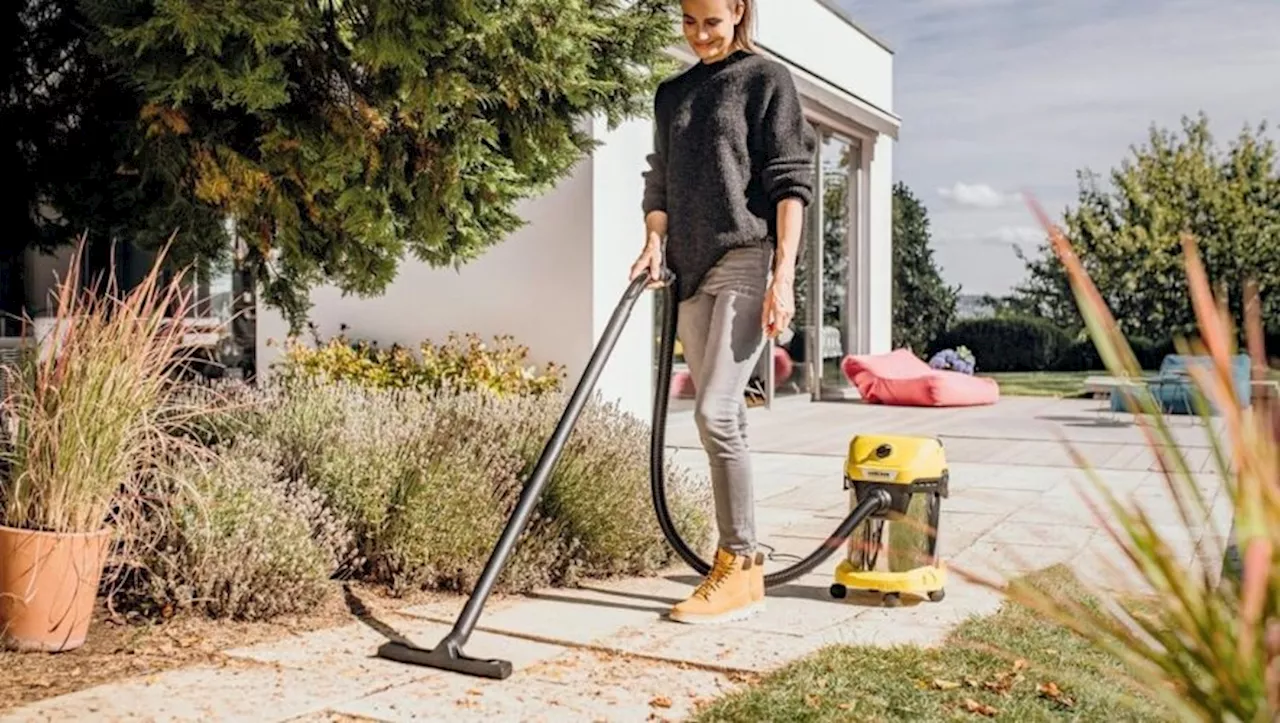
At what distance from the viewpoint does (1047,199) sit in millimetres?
1141

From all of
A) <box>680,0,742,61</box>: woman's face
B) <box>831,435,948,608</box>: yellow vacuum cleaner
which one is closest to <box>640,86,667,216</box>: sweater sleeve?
<box>680,0,742,61</box>: woman's face

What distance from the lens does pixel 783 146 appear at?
348 centimetres

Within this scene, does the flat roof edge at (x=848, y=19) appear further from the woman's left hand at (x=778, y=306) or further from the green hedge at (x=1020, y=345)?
the woman's left hand at (x=778, y=306)

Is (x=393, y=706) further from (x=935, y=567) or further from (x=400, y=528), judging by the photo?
(x=935, y=567)

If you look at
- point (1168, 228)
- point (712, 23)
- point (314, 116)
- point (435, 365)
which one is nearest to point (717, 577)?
point (712, 23)

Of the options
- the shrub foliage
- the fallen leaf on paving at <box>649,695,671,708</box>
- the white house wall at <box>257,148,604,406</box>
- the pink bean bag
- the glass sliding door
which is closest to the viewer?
the fallen leaf on paving at <box>649,695,671,708</box>

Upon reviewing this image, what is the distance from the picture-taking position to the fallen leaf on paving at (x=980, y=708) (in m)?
2.61

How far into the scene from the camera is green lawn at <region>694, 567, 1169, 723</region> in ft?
8.44

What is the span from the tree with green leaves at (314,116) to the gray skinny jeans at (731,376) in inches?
38.9

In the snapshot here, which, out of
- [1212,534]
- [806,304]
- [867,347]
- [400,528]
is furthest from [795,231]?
[867,347]

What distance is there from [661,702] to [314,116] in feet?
7.65

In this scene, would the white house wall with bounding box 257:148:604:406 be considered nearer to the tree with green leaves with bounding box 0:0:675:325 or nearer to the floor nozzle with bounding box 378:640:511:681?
the tree with green leaves with bounding box 0:0:675:325

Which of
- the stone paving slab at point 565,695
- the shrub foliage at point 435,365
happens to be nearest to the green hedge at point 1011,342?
the shrub foliage at point 435,365

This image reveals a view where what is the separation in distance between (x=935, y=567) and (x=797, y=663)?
3.11ft
